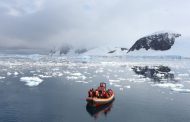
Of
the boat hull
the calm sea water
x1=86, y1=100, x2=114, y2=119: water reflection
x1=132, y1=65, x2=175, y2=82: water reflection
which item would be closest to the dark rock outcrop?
x1=132, y1=65, x2=175, y2=82: water reflection

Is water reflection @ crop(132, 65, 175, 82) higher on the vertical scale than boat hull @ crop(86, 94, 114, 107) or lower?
higher

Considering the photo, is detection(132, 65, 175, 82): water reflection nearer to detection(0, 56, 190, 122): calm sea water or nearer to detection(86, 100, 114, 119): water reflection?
detection(0, 56, 190, 122): calm sea water

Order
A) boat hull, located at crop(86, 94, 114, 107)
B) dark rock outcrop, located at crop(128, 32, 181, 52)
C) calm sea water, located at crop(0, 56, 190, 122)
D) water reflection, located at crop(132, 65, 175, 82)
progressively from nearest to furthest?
calm sea water, located at crop(0, 56, 190, 122), boat hull, located at crop(86, 94, 114, 107), water reflection, located at crop(132, 65, 175, 82), dark rock outcrop, located at crop(128, 32, 181, 52)

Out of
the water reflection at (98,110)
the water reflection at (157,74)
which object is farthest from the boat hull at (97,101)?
the water reflection at (157,74)

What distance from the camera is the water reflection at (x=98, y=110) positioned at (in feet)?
85.5

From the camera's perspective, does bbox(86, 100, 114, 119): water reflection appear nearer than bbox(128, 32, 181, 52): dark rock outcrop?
Yes

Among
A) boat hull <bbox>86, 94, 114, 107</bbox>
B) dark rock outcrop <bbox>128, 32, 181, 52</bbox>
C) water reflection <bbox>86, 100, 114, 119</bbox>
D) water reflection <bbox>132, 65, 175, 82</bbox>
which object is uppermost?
dark rock outcrop <bbox>128, 32, 181, 52</bbox>

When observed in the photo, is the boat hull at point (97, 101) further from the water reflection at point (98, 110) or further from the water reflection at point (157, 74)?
the water reflection at point (157, 74)

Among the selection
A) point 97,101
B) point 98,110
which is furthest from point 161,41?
A: point 98,110

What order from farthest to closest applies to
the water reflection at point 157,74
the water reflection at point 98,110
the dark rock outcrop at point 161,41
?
the dark rock outcrop at point 161,41 → the water reflection at point 157,74 → the water reflection at point 98,110

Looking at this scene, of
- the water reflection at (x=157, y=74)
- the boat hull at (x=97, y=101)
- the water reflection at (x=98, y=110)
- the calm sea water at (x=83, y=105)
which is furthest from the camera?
the water reflection at (x=157, y=74)

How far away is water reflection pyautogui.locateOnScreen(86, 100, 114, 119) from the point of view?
85.5ft

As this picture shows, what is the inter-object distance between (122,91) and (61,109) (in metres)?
12.1

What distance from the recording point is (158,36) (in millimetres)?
196625
